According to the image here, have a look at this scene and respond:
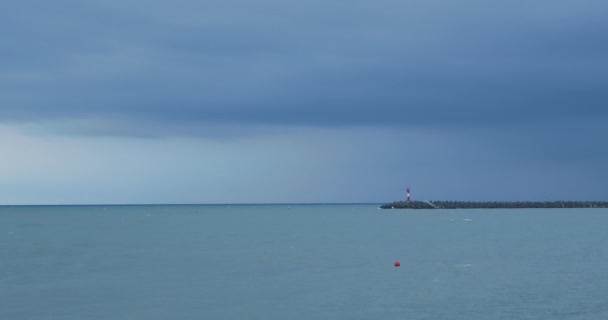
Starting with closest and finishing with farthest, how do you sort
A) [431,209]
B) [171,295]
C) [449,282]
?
[171,295], [449,282], [431,209]

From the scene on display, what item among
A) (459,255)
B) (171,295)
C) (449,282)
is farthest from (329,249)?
(171,295)

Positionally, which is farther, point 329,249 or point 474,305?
point 329,249

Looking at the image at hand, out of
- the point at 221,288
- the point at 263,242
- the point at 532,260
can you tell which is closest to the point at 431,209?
the point at 263,242

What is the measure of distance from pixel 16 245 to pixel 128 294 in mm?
32339

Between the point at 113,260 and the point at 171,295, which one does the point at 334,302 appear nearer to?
the point at 171,295

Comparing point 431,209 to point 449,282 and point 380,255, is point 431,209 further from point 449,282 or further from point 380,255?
point 449,282

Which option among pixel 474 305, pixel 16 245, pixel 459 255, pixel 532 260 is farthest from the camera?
pixel 16 245

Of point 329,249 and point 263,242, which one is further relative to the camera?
point 263,242

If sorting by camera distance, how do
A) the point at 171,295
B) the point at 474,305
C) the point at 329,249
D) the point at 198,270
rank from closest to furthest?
1. the point at 474,305
2. the point at 171,295
3. the point at 198,270
4. the point at 329,249

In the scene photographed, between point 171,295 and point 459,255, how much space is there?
21.7 meters

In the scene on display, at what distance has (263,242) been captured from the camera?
190 feet

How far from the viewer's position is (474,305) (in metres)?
25.4

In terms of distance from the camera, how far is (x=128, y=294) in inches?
1122

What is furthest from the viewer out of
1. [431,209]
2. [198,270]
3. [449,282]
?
[431,209]
